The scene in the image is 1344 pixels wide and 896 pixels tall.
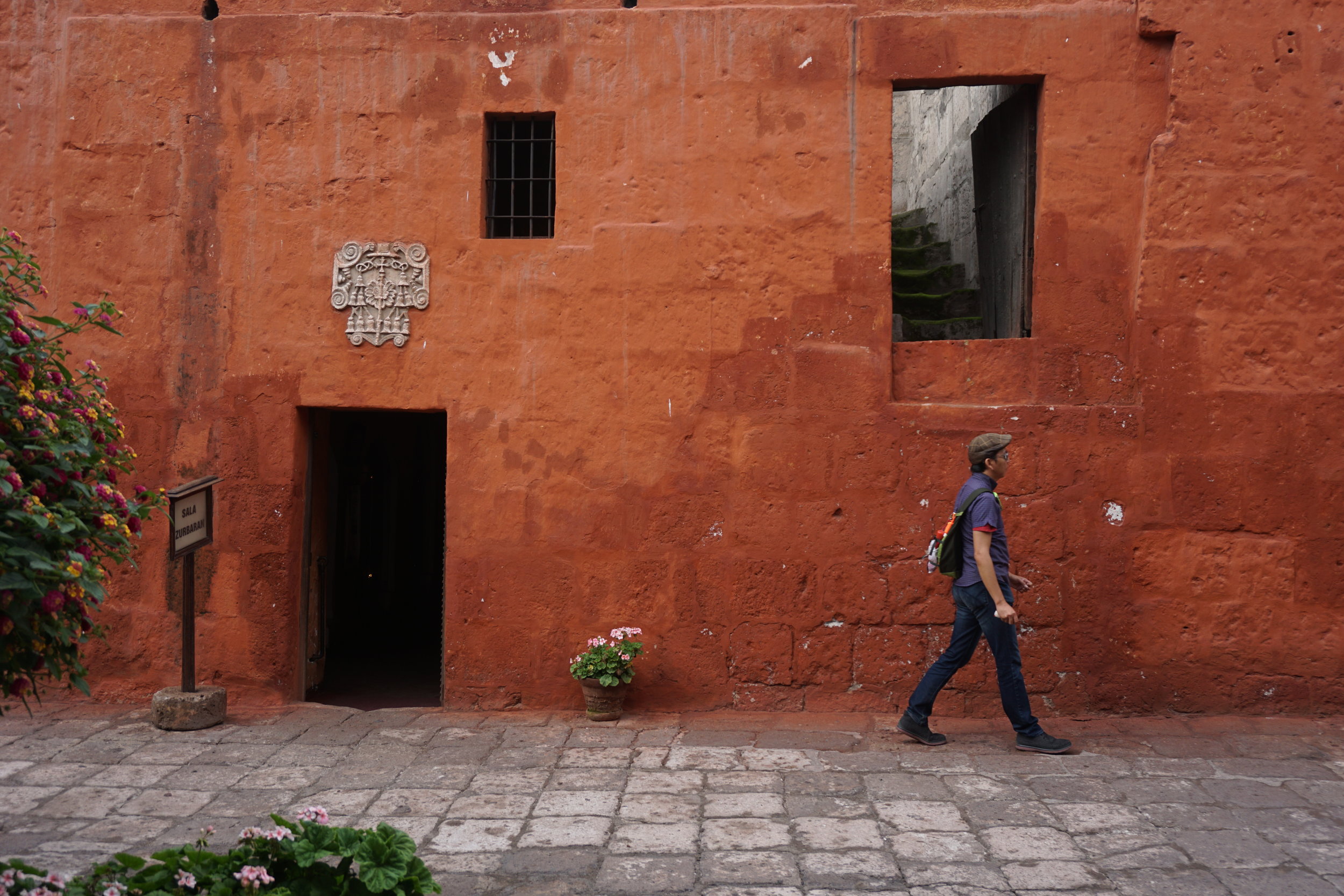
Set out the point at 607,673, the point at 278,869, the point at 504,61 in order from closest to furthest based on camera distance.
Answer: the point at 278,869 < the point at 607,673 < the point at 504,61

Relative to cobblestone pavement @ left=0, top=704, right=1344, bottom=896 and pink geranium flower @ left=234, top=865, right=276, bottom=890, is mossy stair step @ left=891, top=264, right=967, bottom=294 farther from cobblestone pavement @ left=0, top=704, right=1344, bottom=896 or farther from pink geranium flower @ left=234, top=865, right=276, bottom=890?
pink geranium flower @ left=234, top=865, right=276, bottom=890

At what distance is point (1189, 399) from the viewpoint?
639 centimetres

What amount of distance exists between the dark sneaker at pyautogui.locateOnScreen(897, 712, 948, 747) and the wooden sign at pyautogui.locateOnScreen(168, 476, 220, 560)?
4244 millimetres

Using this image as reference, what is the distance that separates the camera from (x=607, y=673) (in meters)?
6.39

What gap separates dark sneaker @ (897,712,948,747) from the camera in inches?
230

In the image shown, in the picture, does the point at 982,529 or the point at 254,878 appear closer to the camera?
the point at 254,878

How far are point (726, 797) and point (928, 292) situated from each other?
5546 millimetres

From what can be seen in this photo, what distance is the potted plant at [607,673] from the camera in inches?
253

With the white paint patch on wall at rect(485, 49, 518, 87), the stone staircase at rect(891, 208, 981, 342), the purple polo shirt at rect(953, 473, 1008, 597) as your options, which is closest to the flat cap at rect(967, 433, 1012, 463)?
the purple polo shirt at rect(953, 473, 1008, 597)

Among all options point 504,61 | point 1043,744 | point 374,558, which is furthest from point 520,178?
point 374,558

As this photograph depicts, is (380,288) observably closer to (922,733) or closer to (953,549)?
(953,549)

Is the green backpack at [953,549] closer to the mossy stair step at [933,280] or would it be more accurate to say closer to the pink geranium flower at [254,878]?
the mossy stair step at [933,280]

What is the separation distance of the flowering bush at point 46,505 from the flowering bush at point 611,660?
10.7 ft

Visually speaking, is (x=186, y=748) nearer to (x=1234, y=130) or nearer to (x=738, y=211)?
(x=738, y=211)
